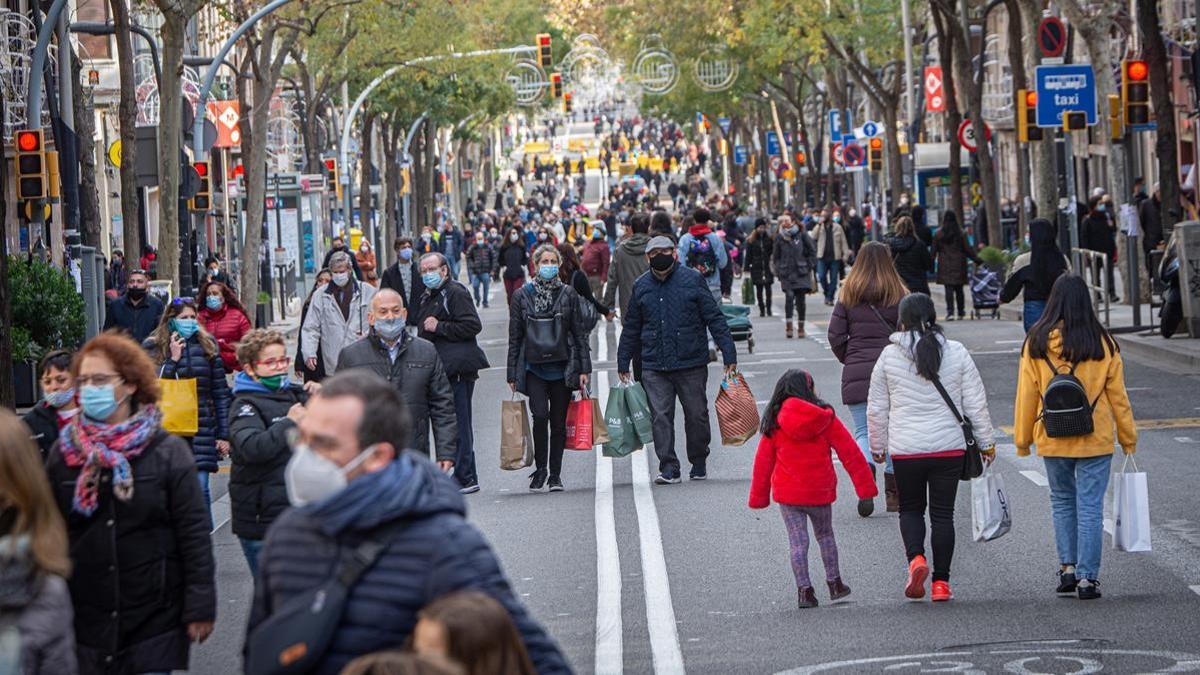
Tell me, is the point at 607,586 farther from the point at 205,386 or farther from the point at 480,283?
the point at 480,283

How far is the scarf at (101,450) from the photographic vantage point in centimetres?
712

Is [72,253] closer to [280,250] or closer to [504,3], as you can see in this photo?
[280,250]

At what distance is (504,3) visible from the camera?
7681 centimetres

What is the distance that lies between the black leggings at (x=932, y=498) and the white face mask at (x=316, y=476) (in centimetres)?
596

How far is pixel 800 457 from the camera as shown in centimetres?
1072

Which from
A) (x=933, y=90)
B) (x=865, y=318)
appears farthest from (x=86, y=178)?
(x=933, y=90)

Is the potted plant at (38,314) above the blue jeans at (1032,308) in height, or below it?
above

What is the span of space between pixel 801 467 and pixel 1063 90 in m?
20.7

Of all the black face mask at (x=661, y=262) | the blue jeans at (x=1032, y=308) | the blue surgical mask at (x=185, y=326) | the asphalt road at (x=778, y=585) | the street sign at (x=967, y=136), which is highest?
the street sign at (x=967, y=136)

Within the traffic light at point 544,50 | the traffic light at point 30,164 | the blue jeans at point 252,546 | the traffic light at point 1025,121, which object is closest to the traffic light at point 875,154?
the traffic light at point 544,50

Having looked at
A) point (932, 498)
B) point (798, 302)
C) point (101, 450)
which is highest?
point (798, 302)

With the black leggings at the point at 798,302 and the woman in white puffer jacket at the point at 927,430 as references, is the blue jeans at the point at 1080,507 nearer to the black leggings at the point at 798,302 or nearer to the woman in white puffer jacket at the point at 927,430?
the woman in white puffer jacket at the point at 927,430

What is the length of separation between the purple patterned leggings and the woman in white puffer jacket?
355mm

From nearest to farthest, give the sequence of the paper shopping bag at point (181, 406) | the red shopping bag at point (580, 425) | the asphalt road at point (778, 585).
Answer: the asphalt road at point (778, 585) → the paper shopping bag at point (181, 406) → the red shopping bag at point (580, 425)
